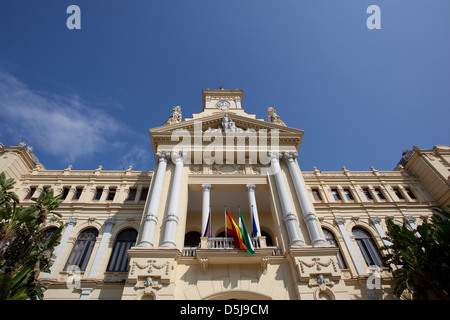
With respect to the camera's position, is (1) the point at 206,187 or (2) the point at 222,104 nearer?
(1) the point at 206,187

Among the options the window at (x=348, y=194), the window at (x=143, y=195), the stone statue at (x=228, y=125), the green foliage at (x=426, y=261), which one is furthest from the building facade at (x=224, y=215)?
the green foliage at (x=426, y=261)

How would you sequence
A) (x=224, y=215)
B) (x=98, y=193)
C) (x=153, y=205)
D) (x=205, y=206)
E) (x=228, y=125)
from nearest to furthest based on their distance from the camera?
(x=153, y=205), (x=205, y=206), (x=224, y=215), (x=228, y=125), (x=98, y=193)

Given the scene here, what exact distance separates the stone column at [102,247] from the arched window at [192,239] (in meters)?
5.83

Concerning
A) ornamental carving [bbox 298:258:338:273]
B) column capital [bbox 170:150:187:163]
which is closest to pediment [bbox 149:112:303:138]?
column capital [bbox 170:150:187:163]

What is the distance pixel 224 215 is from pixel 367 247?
11.5m

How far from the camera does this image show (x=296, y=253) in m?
13.7

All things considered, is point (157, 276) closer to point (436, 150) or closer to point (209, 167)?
point (209, 167)

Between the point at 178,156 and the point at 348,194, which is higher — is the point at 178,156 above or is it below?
above

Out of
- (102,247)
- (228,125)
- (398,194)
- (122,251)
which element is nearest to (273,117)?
(228,125)

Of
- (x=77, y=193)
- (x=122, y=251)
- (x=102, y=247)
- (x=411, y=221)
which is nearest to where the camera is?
(x=102, y=247)

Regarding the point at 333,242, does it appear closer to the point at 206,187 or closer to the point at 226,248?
the point at 226,248

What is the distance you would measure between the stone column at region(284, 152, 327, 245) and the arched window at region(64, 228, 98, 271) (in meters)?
15.6

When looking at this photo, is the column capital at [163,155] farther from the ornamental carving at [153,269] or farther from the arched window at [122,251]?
the ornamental carving at [153,269]

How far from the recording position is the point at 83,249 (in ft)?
60.8
